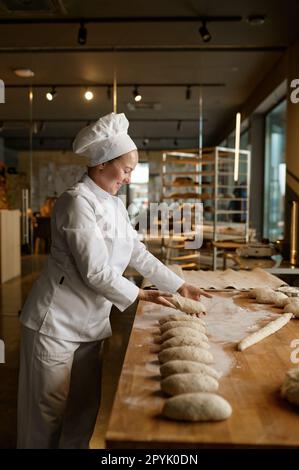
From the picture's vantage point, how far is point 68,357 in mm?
1729

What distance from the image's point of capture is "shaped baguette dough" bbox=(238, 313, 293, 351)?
145 centimetres

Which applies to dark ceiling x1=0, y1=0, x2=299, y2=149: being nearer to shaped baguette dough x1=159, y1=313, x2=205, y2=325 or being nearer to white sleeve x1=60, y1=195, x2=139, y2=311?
white sleeve x1=60, y1=195, x2=139, y2=311

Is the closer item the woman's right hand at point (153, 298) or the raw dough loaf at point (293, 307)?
the woman's right hand at point (153, 298)

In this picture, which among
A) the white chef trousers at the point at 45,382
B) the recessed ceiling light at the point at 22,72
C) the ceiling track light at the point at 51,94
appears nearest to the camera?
the white chef trousers at the point at 45,382

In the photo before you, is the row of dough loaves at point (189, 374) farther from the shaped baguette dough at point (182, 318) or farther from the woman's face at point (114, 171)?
the woman's face at point (114, 171)

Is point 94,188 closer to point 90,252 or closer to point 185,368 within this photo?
point 90,252

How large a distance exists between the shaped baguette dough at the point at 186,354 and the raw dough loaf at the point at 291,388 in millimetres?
251

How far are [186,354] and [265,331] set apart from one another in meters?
0.41

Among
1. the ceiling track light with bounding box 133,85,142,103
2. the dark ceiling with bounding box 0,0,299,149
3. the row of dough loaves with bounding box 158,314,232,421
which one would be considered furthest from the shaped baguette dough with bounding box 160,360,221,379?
the ceiling track light with bounding box 133,85,142,103

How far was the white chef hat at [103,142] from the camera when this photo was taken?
1718mm

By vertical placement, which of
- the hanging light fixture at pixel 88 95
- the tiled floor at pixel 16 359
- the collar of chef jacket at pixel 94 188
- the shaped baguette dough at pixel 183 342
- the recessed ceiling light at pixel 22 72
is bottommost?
the tiled floor at pixel 16 359

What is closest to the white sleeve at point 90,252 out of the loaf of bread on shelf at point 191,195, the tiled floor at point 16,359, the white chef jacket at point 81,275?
the white chef jacket at point 81,275

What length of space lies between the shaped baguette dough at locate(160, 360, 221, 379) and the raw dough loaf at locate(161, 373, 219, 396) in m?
0.05

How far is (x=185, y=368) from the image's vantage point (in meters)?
1.19
